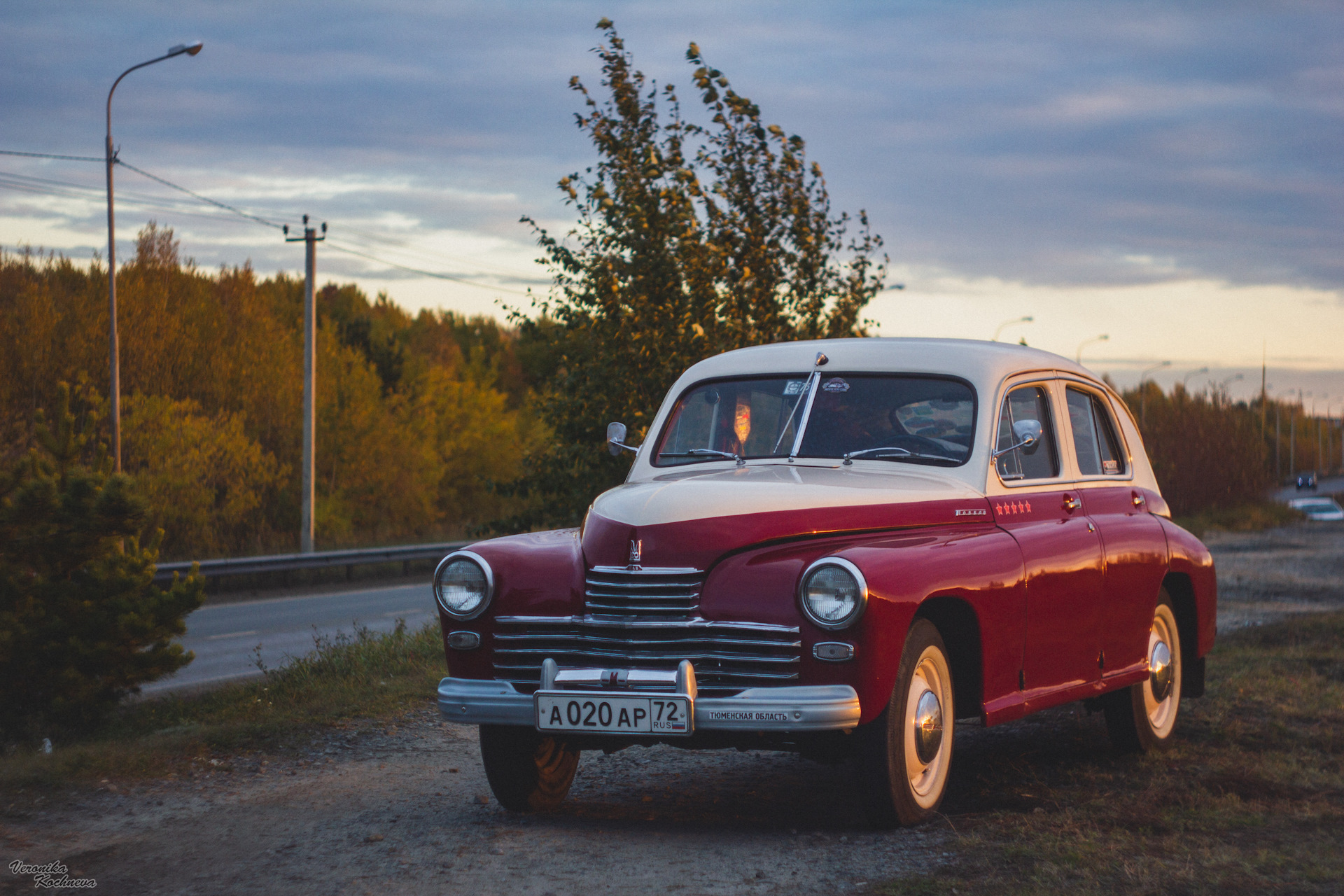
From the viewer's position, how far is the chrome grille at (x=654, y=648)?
5.32 m

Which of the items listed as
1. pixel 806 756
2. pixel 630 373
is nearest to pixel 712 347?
pixel 630 373

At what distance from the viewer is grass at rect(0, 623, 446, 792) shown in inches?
277

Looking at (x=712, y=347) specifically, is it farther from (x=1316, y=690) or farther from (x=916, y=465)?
(x=916, y=465)

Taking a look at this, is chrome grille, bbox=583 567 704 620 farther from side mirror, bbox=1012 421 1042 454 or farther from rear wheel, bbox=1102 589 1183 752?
rear wheel, bbox=1102 589 1183 752

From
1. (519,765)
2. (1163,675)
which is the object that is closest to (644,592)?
(519,765)

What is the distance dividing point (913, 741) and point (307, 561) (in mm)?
24106

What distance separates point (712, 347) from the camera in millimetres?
15188

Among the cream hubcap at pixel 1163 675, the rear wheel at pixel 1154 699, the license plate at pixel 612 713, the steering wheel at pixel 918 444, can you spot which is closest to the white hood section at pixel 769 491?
the steering wheel at pixel 918 444

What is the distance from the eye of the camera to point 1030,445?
6.79 meters

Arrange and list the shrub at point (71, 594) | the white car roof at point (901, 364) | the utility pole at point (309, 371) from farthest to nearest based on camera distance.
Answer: the utility pole at point (309, 371) < the shrub at point (71, 594) < the white car roof at point (901, 364)

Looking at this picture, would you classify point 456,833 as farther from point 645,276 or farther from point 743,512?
point 645,276

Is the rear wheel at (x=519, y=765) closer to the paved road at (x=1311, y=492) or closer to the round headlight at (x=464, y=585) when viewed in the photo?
the round headlight at (x=464, y=585)

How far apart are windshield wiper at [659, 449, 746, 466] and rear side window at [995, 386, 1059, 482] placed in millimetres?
1264

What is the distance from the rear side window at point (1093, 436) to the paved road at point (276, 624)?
25.3 ft
